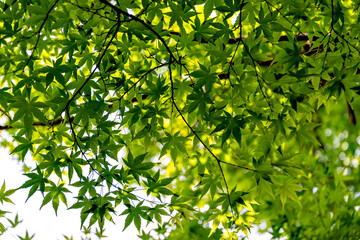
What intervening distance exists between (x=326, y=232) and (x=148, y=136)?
2.33 m

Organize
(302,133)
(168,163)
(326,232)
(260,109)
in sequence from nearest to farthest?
(302,133), (260,109), (326,232), (168,163)

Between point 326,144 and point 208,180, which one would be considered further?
point 326,144

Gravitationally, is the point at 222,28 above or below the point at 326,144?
above

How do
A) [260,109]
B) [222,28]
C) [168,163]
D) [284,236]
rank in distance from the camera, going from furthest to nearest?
[168,163] < [284,236] < [260,109] < [222,28]

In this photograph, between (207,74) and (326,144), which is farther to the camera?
(326,144)

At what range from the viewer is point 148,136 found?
1.73 meters

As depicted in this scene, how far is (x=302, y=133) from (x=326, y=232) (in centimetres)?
201

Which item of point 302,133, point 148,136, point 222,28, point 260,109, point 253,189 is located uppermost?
point 222,28

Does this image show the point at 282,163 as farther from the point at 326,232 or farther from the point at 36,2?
the point at 326,232

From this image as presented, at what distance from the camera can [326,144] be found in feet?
15.2

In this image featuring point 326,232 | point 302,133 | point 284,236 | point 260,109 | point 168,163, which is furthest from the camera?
point 168,163

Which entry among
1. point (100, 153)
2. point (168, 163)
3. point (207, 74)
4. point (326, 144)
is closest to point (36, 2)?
point (100, 153)

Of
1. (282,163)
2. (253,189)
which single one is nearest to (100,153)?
(253,189)

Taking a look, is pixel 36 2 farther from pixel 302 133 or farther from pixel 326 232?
pixel 326 232
